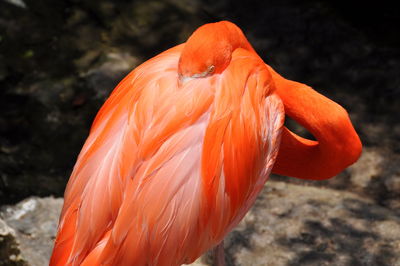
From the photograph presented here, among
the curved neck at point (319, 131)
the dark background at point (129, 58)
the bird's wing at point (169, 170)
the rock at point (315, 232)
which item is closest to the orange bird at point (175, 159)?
the bird's wing at point (169, 170)

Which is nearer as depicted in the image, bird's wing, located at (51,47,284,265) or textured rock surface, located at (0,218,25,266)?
bird's wing, located at (51,47,284,265)

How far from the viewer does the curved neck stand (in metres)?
2.94

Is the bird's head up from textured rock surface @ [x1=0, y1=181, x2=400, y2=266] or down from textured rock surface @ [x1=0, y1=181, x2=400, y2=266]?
up

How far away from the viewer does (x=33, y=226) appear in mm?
3586

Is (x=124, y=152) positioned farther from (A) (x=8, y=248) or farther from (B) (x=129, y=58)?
(B) (x=129, y=58)

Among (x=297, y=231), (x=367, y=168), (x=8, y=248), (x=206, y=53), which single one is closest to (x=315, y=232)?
(x=297, y=231)

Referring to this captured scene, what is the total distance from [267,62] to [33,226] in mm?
2123

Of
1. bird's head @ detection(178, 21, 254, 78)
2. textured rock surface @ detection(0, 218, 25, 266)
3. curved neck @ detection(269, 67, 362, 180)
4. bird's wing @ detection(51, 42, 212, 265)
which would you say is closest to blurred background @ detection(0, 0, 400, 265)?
textured rock surface @ detection(0, 218, 25, 266)

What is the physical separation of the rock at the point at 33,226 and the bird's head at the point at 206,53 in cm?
133

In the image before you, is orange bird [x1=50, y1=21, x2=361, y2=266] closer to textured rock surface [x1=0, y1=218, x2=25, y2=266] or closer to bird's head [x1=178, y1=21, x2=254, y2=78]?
bird's head [x1=178, y1=21, x2=254, y2=78]

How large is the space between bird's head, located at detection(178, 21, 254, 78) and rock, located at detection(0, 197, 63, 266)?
1330mm

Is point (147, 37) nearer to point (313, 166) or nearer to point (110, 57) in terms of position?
point (110, 57)

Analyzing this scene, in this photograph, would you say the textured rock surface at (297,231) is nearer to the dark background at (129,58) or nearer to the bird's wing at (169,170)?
the dark background at (129,58)

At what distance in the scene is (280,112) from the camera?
9.05ft
